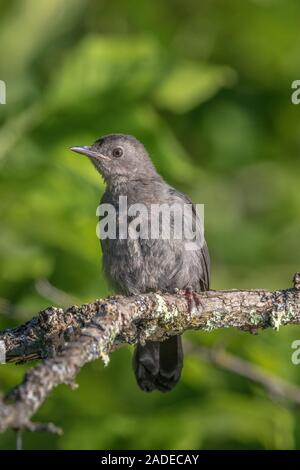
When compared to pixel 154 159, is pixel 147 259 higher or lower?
lower

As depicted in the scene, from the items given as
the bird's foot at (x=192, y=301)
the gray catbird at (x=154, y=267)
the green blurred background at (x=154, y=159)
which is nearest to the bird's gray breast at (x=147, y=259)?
the gray catbird at (x=154, y=267)

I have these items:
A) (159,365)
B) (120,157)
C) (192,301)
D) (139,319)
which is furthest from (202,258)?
(139,319)

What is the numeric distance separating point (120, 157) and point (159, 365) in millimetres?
2021

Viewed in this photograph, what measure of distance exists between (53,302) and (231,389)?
1.98 metres

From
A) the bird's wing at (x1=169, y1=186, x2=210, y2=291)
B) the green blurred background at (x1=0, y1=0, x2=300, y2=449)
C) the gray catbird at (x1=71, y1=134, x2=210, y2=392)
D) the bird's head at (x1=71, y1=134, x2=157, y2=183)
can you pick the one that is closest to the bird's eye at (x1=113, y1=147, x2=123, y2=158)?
the bird's head at (x1=71, y1=134, x2=157, y2=183)

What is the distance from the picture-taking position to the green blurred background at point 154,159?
7.34 m

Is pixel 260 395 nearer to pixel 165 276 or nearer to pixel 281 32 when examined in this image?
pixel 165 276

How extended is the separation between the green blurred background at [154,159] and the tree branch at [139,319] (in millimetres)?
1814

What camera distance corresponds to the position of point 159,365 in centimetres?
748

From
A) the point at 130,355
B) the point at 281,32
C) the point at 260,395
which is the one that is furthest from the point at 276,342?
the point at 281,32

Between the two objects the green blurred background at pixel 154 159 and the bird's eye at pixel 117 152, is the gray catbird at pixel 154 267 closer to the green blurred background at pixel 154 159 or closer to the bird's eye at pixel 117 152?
the green blurred background at pixel 154 159

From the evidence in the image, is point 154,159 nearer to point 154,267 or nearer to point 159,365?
point 154,267

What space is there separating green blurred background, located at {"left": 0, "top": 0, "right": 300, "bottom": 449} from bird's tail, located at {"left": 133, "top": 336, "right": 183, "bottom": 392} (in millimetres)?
221

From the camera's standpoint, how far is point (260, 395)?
8047 millimetres
